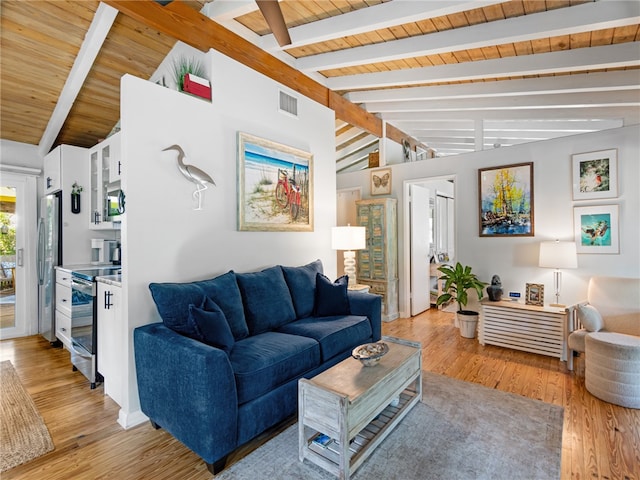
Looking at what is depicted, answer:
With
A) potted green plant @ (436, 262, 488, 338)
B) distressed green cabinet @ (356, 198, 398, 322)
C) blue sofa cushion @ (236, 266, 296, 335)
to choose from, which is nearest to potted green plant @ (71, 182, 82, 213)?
blue sofa cushion @ (236, 266, 296, 335)

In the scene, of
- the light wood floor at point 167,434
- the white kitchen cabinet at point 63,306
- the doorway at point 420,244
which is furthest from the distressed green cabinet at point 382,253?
the white kitchen cabinet at point 63,306

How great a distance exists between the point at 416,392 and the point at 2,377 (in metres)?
3.67

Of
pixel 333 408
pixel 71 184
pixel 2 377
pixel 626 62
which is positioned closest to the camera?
pixel 333 408

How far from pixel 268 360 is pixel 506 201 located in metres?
3.58

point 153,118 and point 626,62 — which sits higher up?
point 626,62

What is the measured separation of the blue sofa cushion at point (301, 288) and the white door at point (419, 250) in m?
2.41

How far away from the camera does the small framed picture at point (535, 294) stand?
3.58 m

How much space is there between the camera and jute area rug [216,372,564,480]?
5.72 feet

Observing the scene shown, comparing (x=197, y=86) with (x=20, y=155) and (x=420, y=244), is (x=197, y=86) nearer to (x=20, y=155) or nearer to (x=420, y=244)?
(x=20, y=155)

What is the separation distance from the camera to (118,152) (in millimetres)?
3229

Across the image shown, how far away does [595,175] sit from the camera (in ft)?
11.5

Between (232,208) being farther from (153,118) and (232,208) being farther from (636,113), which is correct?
(636,113)

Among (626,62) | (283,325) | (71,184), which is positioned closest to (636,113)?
(626,62)

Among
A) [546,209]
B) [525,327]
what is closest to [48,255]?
[525,327]
